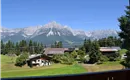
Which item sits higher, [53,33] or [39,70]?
[53,33]

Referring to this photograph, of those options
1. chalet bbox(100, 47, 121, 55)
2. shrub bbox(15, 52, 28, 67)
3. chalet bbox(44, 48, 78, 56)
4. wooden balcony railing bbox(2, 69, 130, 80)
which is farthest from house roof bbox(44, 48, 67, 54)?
wooden balcony railing bbox(2, 69, 130, 80)

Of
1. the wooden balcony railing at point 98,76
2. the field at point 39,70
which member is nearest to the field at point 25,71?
the field at point 39,70

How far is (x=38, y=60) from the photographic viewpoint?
1.68 metres

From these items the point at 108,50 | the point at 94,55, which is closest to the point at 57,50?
the point at 94,55

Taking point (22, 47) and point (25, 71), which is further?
point (22, 47)

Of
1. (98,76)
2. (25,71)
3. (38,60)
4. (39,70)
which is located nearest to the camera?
(98,76)

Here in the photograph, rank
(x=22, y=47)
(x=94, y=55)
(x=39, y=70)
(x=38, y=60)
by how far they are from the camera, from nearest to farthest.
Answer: (x=39, y=70) → (x=22, y=47) → (x=38, y=60) → (x=94, y=55)

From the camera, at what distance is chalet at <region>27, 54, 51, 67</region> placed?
1564mm

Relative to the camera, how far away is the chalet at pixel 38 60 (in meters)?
1.56

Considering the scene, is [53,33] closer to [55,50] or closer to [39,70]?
[55,50]

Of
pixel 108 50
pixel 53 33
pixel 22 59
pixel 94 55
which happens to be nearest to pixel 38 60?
pixel 22 59

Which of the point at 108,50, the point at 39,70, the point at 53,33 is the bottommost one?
the point at 39,70

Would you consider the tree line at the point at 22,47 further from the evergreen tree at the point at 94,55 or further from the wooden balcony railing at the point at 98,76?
the wooden balcony railing at the point at 98,76

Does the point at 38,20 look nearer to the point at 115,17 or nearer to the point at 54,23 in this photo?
the point at 54,23
